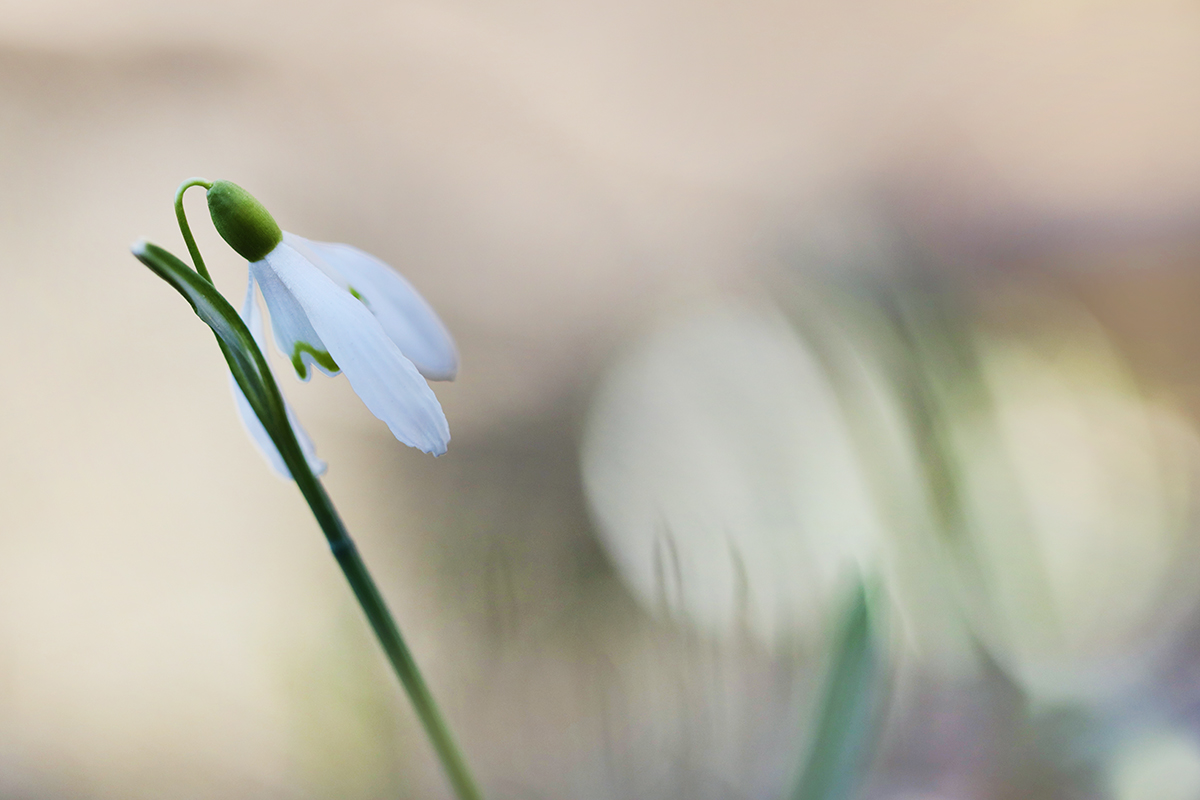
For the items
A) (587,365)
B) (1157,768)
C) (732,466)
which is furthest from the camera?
(587,365)

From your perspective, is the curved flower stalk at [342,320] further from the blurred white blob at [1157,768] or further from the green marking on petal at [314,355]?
the blurred white blob at [1157,768]

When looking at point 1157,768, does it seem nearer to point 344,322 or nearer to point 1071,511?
point 1071,511

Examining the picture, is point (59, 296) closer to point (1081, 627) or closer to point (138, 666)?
point (138, 666)

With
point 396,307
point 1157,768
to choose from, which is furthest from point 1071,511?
point 396,307

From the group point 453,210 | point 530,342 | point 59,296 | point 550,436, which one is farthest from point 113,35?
point 550,436

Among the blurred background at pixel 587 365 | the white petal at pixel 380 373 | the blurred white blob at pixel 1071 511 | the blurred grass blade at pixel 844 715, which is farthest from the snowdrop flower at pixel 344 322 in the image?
the blurred white blob at pixel 1071 511
